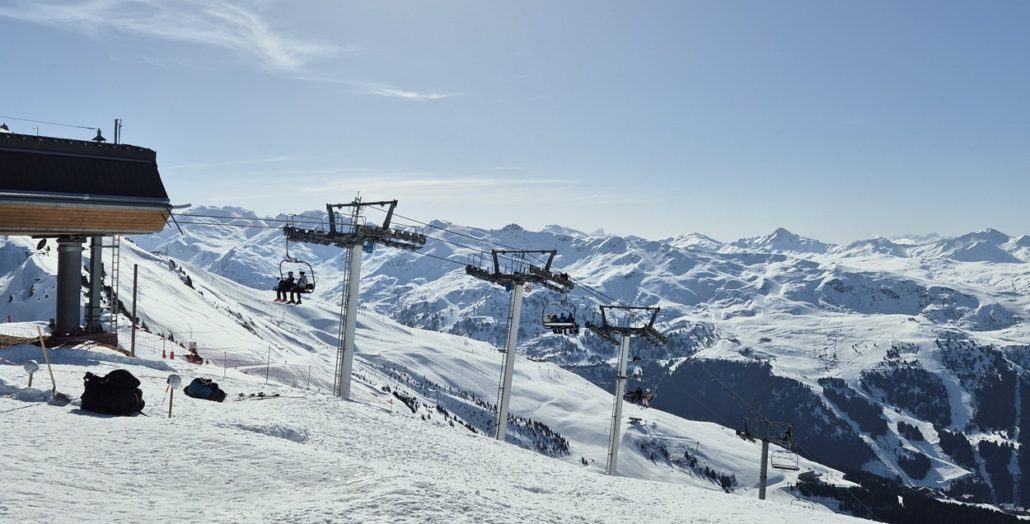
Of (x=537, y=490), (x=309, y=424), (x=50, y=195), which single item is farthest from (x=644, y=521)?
(x=50, y=195)

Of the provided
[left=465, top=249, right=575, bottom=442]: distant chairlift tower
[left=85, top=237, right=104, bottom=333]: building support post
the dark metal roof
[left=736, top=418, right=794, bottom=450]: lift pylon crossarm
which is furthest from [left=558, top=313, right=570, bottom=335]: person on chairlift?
[left=85, top=237, right=104, bottom=333]: building support post

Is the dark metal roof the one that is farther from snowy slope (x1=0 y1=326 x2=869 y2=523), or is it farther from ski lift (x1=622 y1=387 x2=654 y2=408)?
ski lift (x1=622 y1=387 x2=654 y2=408)

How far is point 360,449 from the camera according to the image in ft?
76.4

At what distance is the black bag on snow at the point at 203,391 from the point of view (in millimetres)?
27688

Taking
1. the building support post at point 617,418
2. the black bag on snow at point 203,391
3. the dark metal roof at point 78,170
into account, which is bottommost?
the building support post at point 617,418

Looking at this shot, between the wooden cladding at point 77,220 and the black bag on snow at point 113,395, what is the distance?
54.4 feet

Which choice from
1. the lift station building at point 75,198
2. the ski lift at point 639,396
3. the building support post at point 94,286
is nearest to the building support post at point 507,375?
the ski lift at point 639,396

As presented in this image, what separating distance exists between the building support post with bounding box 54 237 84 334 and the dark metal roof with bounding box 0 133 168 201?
3.19m

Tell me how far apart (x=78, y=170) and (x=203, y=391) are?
53.0ft

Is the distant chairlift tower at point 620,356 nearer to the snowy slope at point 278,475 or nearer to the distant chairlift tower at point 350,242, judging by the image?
the distant chairlift tower at point 350,242

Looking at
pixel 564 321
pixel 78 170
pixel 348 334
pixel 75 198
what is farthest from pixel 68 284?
pixel 564 321

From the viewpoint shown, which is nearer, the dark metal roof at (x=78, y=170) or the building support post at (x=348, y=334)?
the dark metal roof at (x=78, y=170)

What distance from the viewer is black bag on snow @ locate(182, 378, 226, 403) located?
2769 cm

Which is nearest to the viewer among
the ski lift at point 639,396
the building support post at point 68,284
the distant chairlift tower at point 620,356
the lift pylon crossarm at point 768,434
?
the building support post at point 68,284
